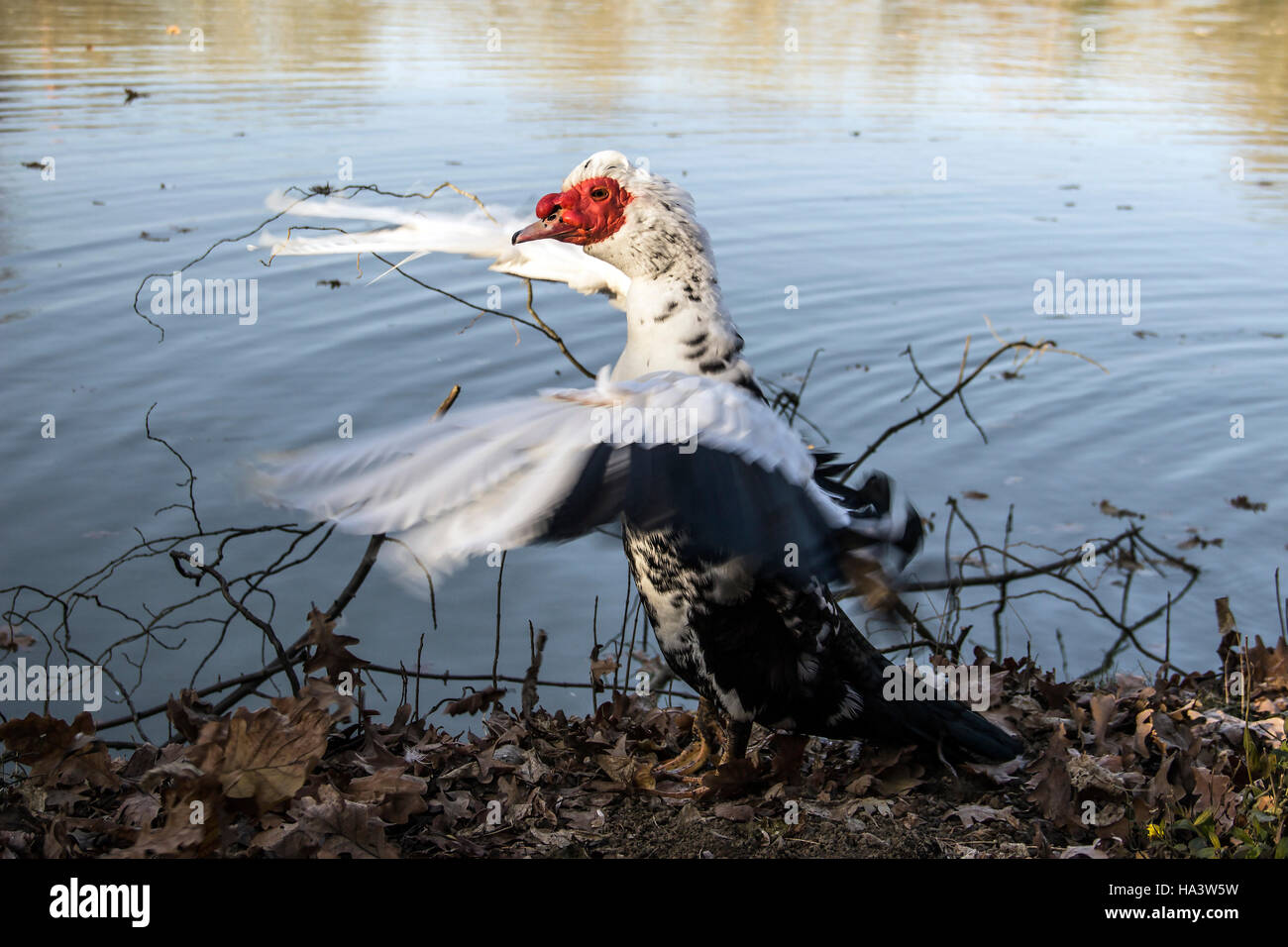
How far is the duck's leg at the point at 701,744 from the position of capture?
3490mm

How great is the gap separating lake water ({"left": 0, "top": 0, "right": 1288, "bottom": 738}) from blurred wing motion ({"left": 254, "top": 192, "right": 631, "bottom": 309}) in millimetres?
1000

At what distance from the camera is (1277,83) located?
18828 mm

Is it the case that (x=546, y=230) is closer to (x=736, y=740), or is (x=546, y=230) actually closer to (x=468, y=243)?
(x=468, y=243)

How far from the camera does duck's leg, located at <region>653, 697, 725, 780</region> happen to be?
3.49 metres

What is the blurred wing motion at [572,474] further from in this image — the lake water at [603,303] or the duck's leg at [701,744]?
the duck's leg at [701,744]

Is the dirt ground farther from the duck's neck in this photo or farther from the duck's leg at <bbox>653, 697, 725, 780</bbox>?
the duck's neck

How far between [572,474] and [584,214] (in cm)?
133

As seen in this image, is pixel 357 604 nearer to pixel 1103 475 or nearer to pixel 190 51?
pixel 1103 475

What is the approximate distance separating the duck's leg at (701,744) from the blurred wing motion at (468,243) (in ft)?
4.13

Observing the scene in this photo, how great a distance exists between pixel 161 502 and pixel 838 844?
4.29 metres

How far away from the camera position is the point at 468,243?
3.47 m

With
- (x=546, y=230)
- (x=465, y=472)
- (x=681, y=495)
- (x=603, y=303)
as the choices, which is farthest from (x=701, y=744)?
(x=603, y=303)

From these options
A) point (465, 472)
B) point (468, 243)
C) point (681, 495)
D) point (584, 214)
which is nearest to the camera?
point (465, 472)

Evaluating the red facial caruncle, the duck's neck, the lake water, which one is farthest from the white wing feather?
the red facial caruncle
